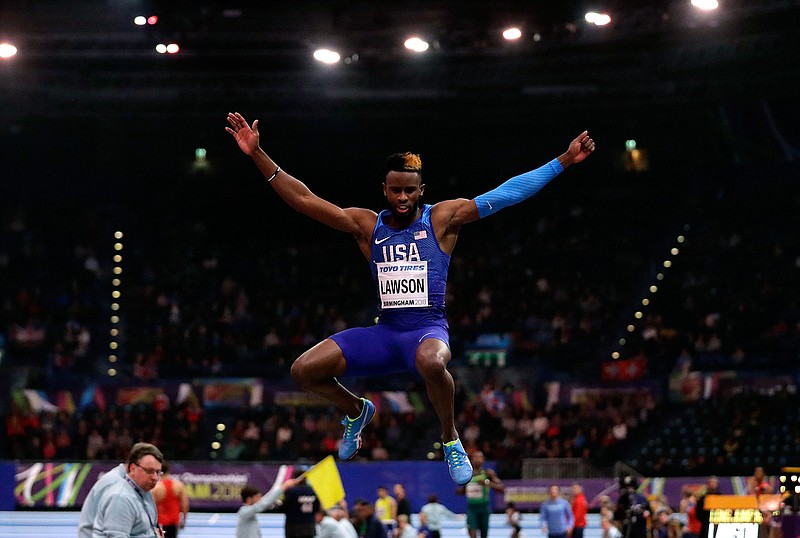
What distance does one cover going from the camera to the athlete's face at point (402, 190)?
8336 mm

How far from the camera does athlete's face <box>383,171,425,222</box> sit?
834 cm

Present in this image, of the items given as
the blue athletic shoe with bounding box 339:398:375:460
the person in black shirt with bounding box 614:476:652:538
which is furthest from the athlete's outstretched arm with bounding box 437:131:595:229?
the person in black shirt with bounding box 614:476:652:538

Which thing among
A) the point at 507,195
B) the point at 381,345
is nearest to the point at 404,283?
the point at 381,345

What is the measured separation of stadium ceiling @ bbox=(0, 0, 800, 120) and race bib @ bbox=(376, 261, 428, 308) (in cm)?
1679

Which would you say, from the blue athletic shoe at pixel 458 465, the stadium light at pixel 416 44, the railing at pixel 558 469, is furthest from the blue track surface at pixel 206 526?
the blue athletic shoe at pixel 458 465

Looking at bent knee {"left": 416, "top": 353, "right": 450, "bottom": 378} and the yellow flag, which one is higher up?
bent knee {"left": 416, "top": 353, "right": 450, "bottom": 378}

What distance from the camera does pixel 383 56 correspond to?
2664cm

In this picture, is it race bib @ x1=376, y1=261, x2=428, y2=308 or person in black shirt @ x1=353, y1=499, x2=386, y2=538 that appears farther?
person in black shirt @ x1=353, y1=499, x2=386, y2=538

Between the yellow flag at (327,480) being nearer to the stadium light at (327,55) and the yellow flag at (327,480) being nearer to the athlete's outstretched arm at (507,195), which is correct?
the athlete's outstretched arm at (507,195)

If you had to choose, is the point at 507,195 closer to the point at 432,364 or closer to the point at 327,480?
the point at 432,364

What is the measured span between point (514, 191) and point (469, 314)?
73.9ft

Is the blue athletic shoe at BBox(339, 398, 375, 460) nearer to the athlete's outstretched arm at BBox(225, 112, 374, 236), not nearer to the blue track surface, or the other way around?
the athlete's outstretched arm at BBox(225, 112, 374, 236)

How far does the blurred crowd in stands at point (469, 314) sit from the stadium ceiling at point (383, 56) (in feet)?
12.3

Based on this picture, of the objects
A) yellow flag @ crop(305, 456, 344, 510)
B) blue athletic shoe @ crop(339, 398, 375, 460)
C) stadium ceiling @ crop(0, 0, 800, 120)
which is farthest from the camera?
stadium ceiling @ crop(0, 0, 800, 120)
